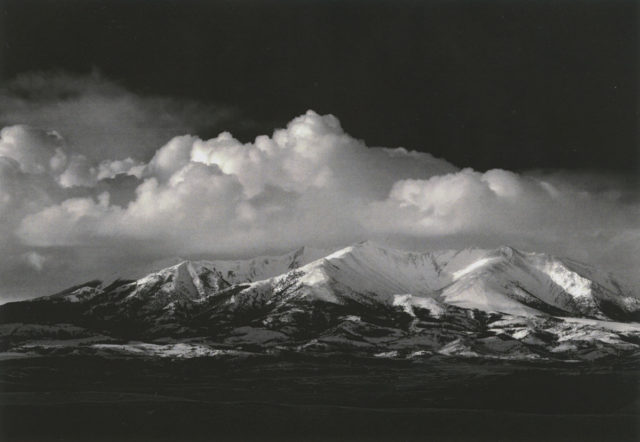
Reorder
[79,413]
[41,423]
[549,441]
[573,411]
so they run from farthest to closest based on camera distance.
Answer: [573,411], [79,413], [41,423], [549,441]

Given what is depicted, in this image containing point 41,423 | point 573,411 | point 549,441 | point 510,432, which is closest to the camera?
point 549,441

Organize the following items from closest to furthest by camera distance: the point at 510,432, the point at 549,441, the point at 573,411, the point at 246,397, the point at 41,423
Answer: the point at 549,441
the point at 510,432
the point at 41,423
the point at 573,411
the point at 246,397

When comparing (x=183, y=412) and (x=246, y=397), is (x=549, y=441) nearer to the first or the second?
(x=183, y=412)

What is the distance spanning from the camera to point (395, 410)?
16538 centimetres

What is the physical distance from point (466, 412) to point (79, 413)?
86429mm

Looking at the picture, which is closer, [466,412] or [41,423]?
[41,423]

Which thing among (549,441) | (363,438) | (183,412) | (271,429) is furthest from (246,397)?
(549,441)

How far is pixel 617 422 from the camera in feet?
488

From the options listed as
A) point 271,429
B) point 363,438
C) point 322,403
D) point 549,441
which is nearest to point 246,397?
point 322,403

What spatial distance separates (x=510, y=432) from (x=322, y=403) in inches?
2212

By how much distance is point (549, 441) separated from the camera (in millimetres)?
125000

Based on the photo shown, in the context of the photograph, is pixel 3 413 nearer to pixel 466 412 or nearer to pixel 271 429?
pixel 271 429

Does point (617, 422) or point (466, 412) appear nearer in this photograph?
point (617, 422)

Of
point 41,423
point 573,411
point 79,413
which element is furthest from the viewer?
point 573,411
